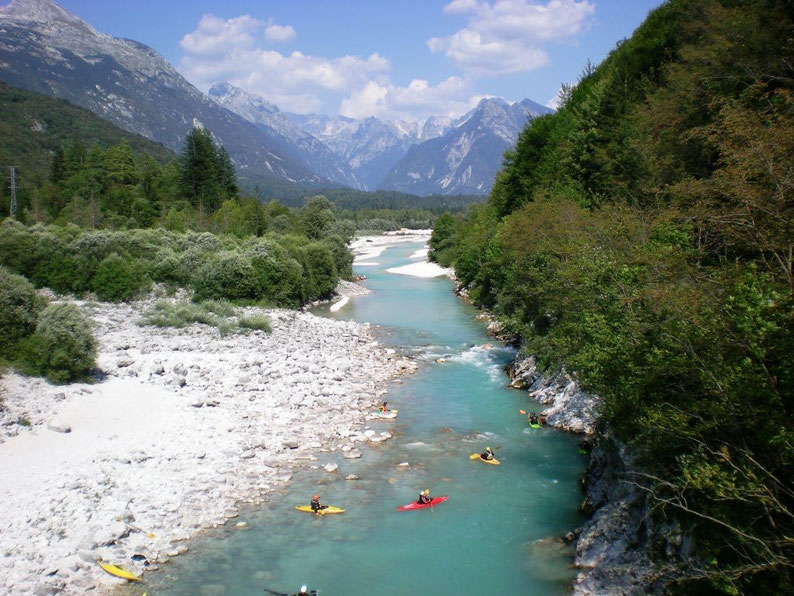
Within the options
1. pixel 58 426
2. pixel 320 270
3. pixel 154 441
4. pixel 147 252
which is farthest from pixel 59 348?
pixel 320 270

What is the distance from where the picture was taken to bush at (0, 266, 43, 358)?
1956cm

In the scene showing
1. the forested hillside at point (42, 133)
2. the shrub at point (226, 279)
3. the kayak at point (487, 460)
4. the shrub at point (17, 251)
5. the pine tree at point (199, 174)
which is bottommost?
the kayak at point (487, 460)

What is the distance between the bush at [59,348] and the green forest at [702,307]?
1739cm

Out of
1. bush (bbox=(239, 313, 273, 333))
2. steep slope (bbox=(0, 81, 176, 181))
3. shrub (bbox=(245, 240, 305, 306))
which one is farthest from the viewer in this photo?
steep slope (bbox=(0, 81, 176, 181))

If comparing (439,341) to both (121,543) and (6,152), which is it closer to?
(121,543)

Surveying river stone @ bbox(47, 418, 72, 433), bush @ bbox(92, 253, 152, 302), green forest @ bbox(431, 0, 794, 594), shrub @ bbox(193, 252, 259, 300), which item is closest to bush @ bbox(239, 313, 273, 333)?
shrub @ bbox(193, 252, 259, 300)

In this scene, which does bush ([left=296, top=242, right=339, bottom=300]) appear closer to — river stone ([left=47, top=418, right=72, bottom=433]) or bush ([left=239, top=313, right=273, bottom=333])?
bush ([left=239, top=313, right=273, bottom=333])

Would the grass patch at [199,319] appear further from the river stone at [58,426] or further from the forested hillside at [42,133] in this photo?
the forested hillside at [42,133]

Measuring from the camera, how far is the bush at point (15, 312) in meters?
19.6

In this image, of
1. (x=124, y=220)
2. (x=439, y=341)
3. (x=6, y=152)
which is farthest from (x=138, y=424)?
(x=6, y=152)

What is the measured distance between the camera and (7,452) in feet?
47.9

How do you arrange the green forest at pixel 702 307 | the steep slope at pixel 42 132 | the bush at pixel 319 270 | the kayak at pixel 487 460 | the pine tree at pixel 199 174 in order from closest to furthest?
1. the green forest at pixel 702 307
2. the kayak at pixel 487 460
3. the bush at pixel 319 270
4. the pine tree at pixel 199 174
5. the steep slope at pixel 42 132

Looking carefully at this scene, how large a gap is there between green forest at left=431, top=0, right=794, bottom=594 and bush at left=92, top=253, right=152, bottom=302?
2576 cm

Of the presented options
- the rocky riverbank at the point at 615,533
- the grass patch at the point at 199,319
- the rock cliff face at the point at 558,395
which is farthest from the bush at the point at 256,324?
the rocky riverbank at the point at 615,533
